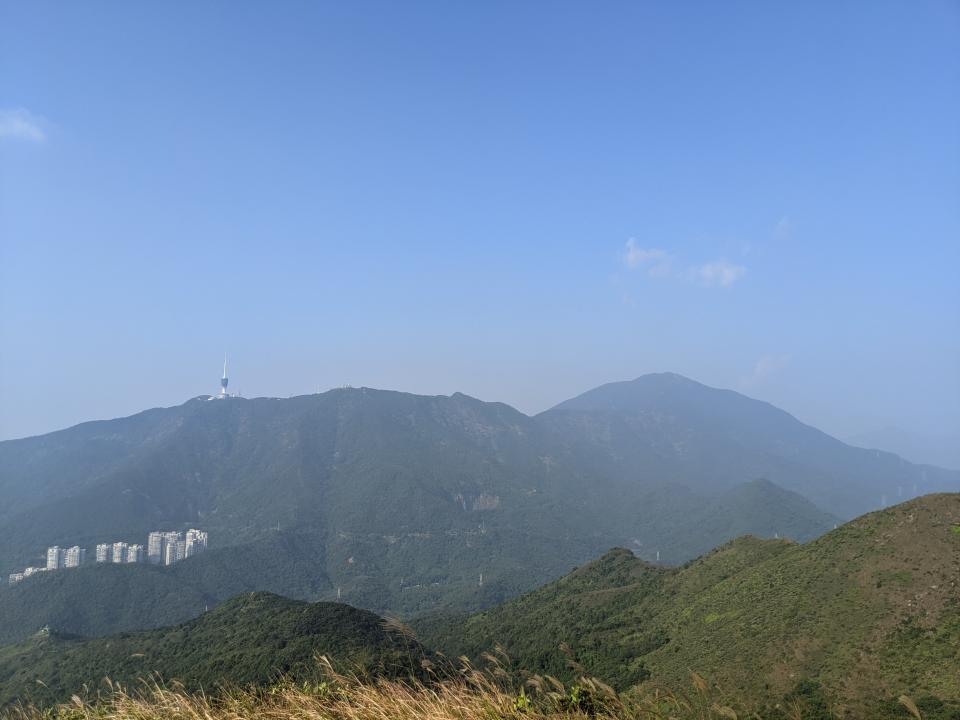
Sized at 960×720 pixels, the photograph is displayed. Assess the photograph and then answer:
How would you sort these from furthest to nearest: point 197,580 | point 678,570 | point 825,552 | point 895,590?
point 197,580
point 678,570
point 825,552
point 895,590

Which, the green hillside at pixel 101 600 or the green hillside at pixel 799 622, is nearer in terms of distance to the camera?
the green hillside at pixel 799 622

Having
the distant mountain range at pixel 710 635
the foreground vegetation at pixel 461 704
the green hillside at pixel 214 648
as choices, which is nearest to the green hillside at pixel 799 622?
the distant mountain range at pixel 710 635

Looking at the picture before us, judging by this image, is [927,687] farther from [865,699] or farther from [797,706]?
[797,706]

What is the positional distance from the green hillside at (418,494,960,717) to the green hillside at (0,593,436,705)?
14371 millimetres

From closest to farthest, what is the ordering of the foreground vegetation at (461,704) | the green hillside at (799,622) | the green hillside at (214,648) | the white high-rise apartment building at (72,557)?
the foreground vegetation at (461,704) < the green hillside at (799,622) < the green hillside at (214,648) < the white high-rise apartment building at (72,557)

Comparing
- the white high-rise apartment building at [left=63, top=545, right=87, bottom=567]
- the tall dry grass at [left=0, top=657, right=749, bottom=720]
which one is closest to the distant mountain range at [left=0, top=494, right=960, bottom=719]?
the tall dry grass at [left=0, top=657, right=749, bottom=720]

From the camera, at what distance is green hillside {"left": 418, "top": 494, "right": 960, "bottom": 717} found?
35.2 meters

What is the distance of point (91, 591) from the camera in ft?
490

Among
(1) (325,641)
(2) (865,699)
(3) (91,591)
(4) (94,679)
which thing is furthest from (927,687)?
(3) (91,591)

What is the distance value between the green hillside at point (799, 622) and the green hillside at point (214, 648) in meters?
14.4

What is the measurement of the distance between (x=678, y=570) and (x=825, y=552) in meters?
28.8

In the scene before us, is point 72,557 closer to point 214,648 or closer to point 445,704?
point 214,648

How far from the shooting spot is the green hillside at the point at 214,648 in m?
52.1

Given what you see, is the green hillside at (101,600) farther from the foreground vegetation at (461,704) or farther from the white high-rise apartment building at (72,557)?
the foreground vegetation at (461,704)
